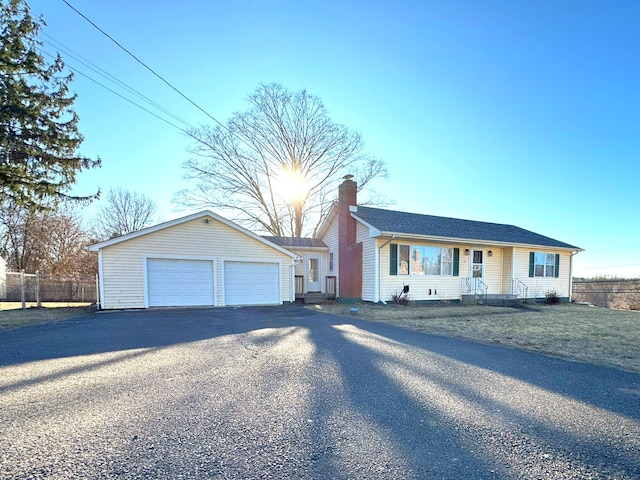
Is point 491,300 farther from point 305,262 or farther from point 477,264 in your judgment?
point 305,262

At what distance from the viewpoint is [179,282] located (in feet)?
41.9

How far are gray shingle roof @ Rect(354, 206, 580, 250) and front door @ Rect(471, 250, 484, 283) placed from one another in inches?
36.4

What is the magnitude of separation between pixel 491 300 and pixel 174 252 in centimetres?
1511

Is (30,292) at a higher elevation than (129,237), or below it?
below

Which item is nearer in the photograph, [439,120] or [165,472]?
[165,472]

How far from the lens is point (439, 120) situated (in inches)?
538

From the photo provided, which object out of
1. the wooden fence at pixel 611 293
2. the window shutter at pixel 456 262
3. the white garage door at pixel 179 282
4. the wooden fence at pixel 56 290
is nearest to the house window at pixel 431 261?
the window shutter at pixel 456 262

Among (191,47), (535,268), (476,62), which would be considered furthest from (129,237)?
(535,268)

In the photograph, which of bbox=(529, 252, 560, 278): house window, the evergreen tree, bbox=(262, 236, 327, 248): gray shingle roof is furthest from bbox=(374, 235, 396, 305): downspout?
the evergreen tree

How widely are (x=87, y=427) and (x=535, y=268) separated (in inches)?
800

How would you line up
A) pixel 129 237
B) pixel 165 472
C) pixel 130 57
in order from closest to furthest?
1. pixel 165 472
2. pixel 130 57
3. pixel 129 237

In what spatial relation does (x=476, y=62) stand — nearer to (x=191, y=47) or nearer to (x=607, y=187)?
(x=191, y=47)

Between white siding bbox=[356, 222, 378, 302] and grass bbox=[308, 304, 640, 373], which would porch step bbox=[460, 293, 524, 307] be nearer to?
grass bbox=[308, 304, 640, 373]

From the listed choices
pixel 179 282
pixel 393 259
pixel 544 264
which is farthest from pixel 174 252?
pixel 544 264
